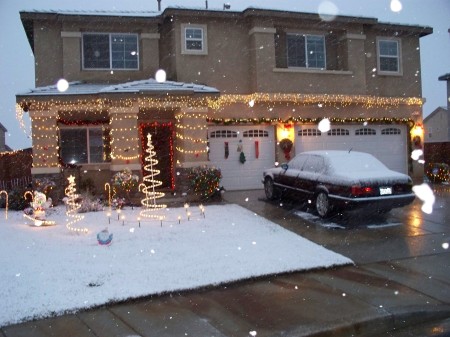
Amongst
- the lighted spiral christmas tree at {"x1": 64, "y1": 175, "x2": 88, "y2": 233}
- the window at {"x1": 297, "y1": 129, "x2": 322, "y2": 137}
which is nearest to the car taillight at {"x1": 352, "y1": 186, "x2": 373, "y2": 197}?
the lighted spiral christmas tree at {"x1": 64, "y1": 175, "x2": 88, "y2": 233}

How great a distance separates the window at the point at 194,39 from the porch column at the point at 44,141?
4.98 m

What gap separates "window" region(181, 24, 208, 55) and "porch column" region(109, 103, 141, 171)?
359 centimetres

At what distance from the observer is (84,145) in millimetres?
16922

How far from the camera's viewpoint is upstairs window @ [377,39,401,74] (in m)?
19.8

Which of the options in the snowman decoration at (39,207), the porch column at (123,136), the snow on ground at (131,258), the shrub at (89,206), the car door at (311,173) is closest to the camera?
the snow on ground at (131,258)

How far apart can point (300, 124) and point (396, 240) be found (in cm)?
891

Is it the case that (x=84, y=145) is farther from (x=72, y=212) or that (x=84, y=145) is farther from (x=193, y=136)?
(x=72, y=212)

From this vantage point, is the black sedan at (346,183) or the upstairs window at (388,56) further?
the upstairs window at (388,56)

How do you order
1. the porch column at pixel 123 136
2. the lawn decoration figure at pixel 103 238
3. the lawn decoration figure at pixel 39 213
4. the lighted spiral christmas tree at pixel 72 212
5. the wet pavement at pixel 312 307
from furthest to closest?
the porch column at pixel 123 136, the lawn decoration figure at pixel 39 213, the lighted spiral christmas tree at pixel 72 212, the lawn decoration figure at pixel 103 238, the wet pavement at pixel 312 307

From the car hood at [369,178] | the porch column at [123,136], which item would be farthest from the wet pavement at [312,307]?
the porch column at [123,136]

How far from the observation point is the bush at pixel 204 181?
14.6m

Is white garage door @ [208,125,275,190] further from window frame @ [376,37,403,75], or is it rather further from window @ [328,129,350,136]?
window frame @ [376,37,403,75]

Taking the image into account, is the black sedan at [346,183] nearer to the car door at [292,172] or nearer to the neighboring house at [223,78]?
the car door at [292,172]

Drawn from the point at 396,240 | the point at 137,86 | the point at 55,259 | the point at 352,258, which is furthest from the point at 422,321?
the point at 137,86
